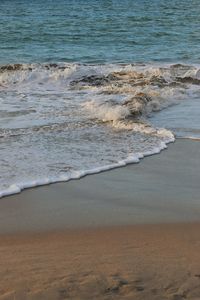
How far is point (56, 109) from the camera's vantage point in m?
8.89

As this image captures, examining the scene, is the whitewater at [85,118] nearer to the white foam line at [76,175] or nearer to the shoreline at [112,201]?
the white foam line at [76,175]

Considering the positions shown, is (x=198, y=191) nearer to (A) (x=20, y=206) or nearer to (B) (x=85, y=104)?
(A) (x=20, y=206)

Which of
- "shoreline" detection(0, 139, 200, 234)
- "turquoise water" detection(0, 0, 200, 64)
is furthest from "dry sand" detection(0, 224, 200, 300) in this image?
"turquoise water" detection(0, 0, 200, 64)

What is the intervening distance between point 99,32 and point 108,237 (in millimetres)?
17833

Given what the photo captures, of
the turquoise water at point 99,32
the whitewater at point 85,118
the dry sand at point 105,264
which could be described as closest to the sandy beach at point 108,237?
the dry sand at point 105,264

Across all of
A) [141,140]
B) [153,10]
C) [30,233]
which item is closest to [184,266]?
[30,233]

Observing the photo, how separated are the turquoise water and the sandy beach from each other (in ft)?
35.5

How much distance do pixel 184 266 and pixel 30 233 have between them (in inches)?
47.2

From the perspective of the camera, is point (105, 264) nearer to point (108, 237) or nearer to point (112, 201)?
point (108, 237)

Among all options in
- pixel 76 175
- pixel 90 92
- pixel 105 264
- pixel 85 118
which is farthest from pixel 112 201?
pixel 90 92

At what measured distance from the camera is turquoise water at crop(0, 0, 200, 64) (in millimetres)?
16656

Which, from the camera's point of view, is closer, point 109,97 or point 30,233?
point 30,233

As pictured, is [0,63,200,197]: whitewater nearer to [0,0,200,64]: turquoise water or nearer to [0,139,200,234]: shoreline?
[0,139,200,234]: shoreline

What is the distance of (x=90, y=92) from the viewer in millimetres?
10820
